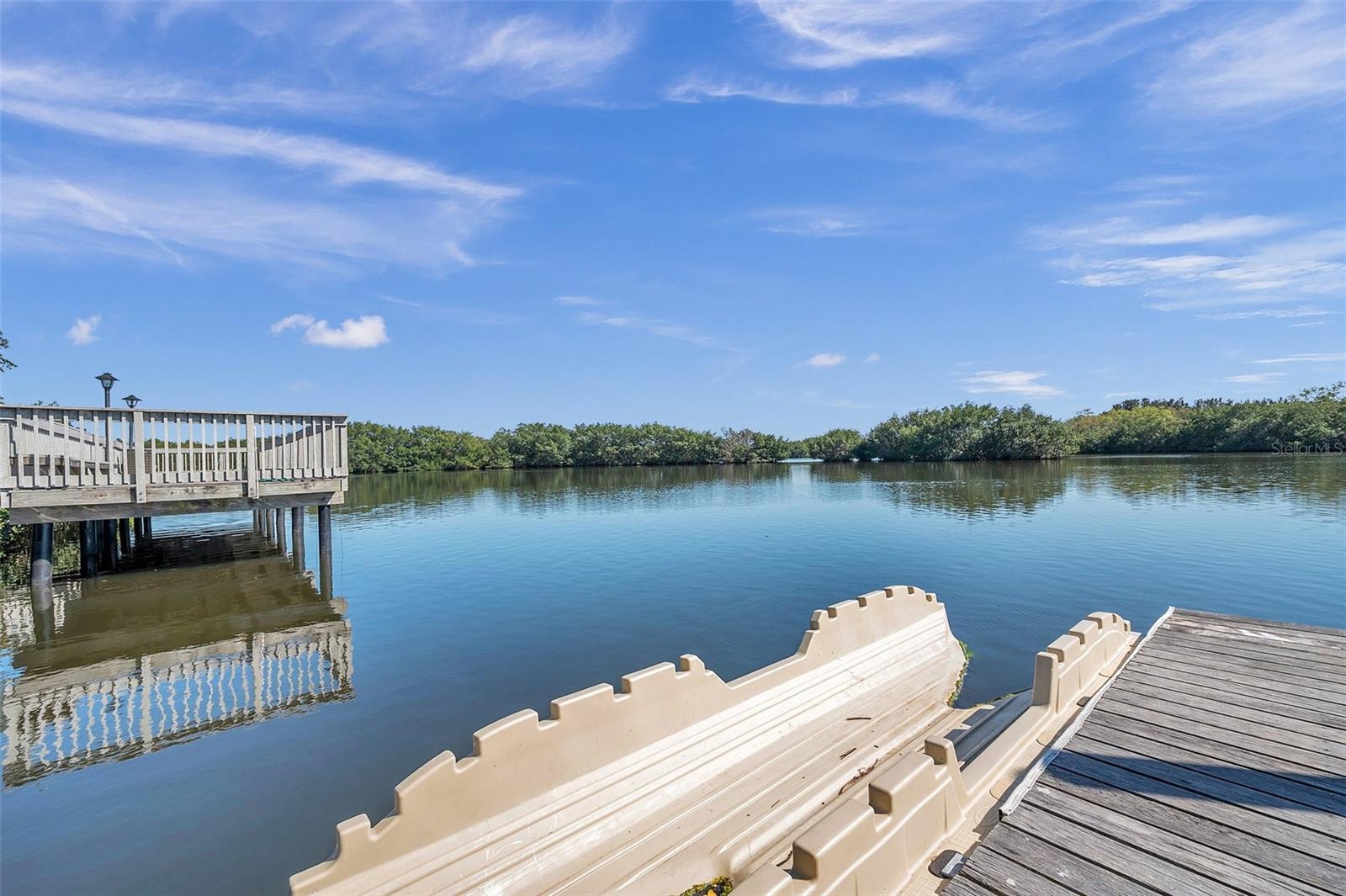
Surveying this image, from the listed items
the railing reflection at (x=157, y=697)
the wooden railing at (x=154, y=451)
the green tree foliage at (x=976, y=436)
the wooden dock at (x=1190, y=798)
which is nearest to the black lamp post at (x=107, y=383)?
the wooden railing at (x=154, y=451)

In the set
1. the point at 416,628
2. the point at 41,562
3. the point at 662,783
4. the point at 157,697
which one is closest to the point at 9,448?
the point at 41,562

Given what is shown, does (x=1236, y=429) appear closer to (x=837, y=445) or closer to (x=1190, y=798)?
(x=837, y=445)

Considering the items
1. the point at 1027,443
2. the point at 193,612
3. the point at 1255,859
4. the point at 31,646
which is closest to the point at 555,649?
the point at 193,612

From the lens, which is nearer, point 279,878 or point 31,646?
point 279,878

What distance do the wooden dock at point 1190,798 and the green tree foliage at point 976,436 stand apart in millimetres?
66644

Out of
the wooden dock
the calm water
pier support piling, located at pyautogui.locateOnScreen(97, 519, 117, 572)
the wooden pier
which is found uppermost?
the wooden pier

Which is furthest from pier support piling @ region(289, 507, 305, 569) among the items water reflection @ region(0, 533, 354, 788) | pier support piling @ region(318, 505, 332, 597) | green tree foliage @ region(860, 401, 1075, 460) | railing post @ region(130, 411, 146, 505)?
green tree foliage @ region(860, 401, 1075, 460)

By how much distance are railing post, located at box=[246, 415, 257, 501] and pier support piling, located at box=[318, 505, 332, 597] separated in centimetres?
128

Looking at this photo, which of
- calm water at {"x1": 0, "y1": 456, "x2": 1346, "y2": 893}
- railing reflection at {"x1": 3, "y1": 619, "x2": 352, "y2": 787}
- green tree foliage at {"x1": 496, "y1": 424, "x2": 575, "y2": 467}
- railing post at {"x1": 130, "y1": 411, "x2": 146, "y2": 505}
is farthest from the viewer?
green tree foliage at {"x1": 496, "y1": 424, "x2": 575, "y2": 467}

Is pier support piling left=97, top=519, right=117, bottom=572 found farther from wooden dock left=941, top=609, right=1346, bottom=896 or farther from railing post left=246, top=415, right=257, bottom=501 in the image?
wooden dock left=941, top=609, right=1346, bottom=896

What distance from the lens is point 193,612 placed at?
9.42 metres

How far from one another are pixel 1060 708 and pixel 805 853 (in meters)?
2.91

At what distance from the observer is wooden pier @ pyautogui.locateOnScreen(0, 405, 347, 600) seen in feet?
29.4

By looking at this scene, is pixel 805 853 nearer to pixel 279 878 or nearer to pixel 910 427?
pixel 279 878
